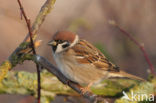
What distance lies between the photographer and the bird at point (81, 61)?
2.54 m

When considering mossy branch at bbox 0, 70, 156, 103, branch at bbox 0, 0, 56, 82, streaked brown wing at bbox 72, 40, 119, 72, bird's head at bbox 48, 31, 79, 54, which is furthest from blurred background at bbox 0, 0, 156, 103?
branch at bbox 0, 0, 56, 82

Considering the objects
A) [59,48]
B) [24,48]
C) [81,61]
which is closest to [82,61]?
[81,61]

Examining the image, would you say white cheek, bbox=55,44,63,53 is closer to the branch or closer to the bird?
the bird

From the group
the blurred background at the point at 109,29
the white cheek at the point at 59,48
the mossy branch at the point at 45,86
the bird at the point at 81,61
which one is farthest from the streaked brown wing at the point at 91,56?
the blurred background at the point at 109,29

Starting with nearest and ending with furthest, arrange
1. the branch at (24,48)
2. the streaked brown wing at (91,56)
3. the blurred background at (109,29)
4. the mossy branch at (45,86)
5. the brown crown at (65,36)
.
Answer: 1. the branch at (24,48)
2. the mossy branch at (45,86)
3. the brown crown at (65,36)
4. the streaked brown wing at (91,56)
5. the blurred background at (109,29)

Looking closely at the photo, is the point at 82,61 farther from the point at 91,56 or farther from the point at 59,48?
the point at 59,48

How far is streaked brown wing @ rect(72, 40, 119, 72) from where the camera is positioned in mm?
2676

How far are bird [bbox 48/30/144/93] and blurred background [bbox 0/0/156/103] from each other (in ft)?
4.64

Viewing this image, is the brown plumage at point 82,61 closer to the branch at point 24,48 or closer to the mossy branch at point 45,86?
the mossy branch at point 45,86

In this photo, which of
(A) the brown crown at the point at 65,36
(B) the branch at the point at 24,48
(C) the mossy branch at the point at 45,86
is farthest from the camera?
(A) the brown crown at the point at 65,36

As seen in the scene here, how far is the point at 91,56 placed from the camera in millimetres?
2715

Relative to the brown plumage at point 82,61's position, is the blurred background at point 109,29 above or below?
above

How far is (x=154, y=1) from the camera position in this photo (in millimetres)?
4406

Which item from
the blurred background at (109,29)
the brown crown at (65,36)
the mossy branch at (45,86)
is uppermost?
the blurred background at (109,29)
